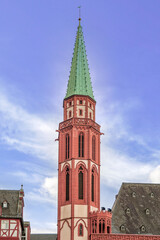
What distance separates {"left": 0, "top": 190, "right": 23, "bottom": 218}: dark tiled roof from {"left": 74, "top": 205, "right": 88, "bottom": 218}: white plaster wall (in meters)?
8.55

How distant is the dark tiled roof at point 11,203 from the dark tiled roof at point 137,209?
49.7ft

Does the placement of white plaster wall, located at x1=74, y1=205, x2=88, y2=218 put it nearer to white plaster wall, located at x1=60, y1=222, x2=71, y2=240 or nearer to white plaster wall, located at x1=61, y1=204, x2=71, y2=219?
white plaster wall, located at x1=61, y1=204, x2=71, y2=219

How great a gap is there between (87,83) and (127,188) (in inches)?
772

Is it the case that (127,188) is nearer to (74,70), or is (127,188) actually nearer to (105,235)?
(105,235)

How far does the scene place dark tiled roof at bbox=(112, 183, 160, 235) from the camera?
76.1 m

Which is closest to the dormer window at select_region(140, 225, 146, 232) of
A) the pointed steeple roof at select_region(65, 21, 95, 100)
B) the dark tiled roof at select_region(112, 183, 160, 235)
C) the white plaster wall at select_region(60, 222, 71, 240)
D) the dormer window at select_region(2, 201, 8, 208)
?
the dark tiled roof at select_region(112, 183, 160, 235)

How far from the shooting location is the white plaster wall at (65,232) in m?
74.7

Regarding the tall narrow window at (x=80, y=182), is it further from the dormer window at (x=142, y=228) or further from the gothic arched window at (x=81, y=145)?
the dormer window at (x=142, y=228)

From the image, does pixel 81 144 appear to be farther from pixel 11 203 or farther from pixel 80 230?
pixel 11 203

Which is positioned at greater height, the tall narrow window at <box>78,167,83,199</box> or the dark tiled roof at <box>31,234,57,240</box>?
the tall narrow window at <box>78,167,83,199</box>

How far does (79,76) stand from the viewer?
8569cm

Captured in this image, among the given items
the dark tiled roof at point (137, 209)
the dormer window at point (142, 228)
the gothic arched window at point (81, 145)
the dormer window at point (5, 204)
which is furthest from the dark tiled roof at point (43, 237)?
the dormer window at point (142, 228)

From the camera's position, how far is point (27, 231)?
86.4m

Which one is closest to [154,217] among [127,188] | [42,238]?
[127,188]
